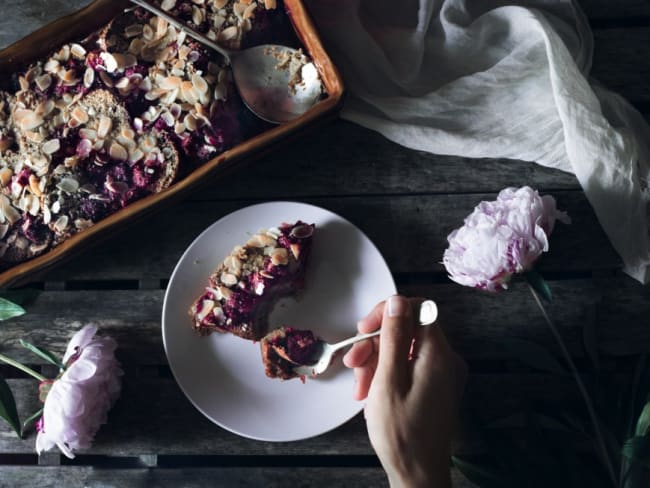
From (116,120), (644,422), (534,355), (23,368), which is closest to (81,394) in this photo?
(23,368)

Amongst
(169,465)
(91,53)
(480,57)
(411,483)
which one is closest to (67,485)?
(169,465)

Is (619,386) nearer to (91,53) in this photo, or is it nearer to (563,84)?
(563,84)

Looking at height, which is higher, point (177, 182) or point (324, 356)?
point (177, 182)

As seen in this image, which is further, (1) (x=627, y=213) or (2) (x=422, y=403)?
(1) (x=627, y=213)

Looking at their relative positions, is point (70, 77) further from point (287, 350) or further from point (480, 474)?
point (480, 474)

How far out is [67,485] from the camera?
34.1 inches

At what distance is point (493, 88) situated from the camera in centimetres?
86

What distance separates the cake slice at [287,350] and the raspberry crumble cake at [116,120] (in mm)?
36

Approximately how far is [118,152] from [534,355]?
1.91 ft

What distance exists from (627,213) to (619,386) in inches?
9.0

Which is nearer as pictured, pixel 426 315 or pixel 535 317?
pixel 426 315

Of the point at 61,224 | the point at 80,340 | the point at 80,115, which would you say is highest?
the point at 80,115

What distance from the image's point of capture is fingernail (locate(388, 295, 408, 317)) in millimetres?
719

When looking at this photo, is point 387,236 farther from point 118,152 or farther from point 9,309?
point 9,309
